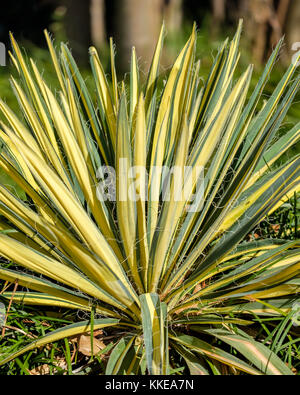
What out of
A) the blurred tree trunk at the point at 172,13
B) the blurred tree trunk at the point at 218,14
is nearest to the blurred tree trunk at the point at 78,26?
the blurred tree trunk at the point at 172,13

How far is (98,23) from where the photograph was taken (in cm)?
418

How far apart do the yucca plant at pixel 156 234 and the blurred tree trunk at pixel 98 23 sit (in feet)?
9.78

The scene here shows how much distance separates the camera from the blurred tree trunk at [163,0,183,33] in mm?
4336

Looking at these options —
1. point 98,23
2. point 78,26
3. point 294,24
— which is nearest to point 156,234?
point 294,24

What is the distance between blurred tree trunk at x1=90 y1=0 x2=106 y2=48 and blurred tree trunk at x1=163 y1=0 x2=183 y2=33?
541 mm

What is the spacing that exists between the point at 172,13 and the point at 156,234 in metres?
3.73

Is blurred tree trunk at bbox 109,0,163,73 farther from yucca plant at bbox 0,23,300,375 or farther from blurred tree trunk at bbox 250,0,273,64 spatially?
→ yucca plant at bbox 0,23,300,375

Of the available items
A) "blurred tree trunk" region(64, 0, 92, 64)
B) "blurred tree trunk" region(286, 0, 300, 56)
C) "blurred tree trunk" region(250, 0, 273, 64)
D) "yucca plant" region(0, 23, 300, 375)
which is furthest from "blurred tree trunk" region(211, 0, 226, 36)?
"yucca plant" region(0, 23, 300, 375)

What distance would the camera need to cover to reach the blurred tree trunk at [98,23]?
414cm

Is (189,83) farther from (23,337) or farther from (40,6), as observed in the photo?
(40,6)

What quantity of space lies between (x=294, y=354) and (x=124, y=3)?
109 inches

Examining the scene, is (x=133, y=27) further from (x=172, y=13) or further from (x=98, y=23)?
(x=172, y=13)

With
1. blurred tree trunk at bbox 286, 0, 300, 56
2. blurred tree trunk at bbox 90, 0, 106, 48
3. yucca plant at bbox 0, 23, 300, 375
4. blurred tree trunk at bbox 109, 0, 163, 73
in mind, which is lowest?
yucca plant at bbox 0, 23, 300, 375
